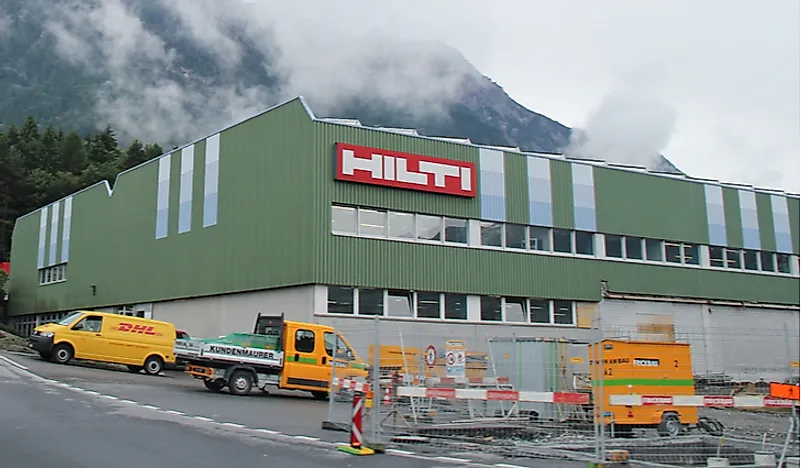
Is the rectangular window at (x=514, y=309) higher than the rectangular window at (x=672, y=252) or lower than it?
lower

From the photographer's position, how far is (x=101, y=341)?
2728 centimetres

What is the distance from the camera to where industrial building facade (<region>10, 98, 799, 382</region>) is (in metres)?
28.1

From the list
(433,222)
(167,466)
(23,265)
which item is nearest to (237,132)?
(433,222)

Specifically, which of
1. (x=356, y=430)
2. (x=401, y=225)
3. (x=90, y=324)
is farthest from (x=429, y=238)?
(x=356, y=430)

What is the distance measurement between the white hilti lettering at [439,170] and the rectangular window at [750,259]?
52.8ft

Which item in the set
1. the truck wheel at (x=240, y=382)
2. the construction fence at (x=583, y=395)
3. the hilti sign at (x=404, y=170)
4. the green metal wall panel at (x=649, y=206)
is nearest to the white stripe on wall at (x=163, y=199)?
the hilti sign at (x=404, y=170)

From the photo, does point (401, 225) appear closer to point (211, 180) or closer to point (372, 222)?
point (372, 222)

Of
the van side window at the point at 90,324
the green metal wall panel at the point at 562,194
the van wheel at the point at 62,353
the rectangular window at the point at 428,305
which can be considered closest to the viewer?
the van wheel at the point at 62,353

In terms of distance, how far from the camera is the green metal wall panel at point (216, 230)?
2845 cm

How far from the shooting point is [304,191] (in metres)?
27.7

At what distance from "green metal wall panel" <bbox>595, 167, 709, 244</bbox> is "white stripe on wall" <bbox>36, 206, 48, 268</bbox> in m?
34.6

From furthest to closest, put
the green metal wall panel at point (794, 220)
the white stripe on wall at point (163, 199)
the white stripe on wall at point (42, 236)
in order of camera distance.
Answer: the white stripe on wall at point (42, 236)
the green metal wall panel at point (794, 220)
the white stripe on wall at point (163, 199)

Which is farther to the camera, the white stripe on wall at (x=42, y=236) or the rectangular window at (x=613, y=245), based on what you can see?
the white stripe on wall at (x=42, y=236)

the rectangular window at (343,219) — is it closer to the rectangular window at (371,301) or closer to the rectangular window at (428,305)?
the rectangular window at (371,301)
